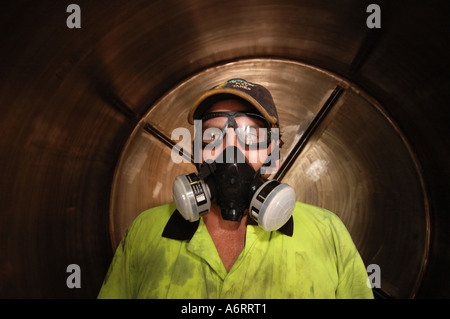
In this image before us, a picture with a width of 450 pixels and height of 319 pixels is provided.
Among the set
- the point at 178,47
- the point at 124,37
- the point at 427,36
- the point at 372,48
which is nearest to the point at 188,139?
the point at 178,47

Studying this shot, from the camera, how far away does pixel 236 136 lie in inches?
48.9

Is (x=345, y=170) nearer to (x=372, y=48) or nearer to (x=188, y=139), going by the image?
(x=372, y=48)

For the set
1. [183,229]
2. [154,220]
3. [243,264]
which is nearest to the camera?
[243,264]

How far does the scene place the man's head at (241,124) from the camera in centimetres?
124

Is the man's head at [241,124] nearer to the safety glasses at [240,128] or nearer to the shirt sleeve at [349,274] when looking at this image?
the safety glasses at [240,128]

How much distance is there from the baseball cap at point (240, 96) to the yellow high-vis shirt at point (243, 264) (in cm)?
63

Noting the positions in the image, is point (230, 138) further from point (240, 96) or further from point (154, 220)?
point (154, 220)

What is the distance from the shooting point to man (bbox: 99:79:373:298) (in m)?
1.11

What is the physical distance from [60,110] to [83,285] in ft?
4.21

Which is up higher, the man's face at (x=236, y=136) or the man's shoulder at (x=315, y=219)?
the man's face at (x=236, y=136)

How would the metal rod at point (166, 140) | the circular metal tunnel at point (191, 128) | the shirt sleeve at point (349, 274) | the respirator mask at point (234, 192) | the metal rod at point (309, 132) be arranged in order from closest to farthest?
the respirator mask at point (234, 192) < the shirt sleeve at point (349, 274) < the circular metal tunnel at point (191, 128) < the metal rod at point (309, 132) < the metal rod at point (166, 140)

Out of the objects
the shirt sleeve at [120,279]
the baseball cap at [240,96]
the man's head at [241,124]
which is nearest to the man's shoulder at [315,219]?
the man's head at [241,124]

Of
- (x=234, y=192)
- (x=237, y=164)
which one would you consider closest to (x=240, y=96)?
(x=237, y=164)

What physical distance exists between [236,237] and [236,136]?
1.87 ft
